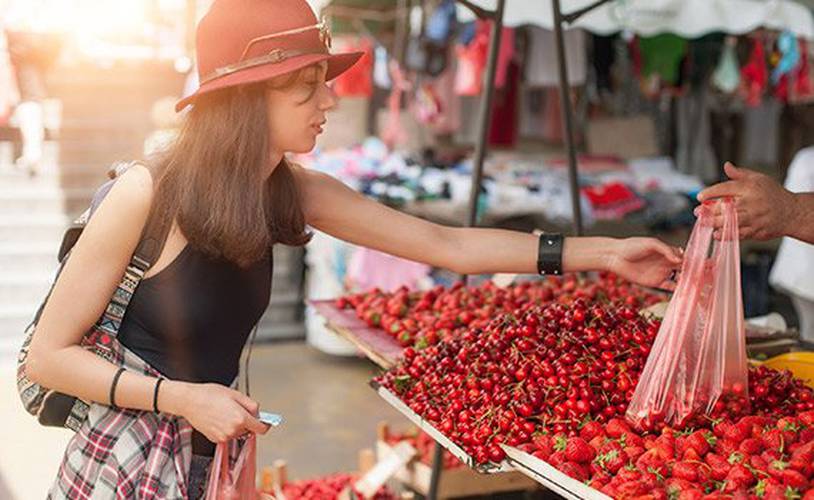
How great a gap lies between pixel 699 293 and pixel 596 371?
0.32 m

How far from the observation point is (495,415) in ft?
7.63

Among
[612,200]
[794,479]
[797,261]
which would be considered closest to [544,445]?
[794,479]

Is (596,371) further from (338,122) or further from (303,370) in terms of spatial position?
(338,122)

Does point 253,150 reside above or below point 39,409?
above

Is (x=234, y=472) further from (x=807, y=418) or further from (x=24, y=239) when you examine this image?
(x=24, y=239)

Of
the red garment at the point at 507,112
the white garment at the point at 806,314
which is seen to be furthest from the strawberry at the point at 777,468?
the red garment at the point at 507,112

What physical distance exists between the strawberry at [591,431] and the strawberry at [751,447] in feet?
1.03

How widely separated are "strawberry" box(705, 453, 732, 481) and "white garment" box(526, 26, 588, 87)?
6992 mm

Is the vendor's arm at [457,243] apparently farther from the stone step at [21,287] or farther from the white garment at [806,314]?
the stone step at [21,287]

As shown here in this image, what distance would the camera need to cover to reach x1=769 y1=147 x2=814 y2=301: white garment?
18.4 feet

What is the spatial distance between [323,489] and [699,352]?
2.21 meters

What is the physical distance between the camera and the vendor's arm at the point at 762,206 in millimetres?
2398

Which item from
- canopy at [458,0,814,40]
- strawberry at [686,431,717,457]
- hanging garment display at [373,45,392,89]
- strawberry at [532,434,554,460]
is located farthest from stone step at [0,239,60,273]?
strawberry at [686,431,717,457]

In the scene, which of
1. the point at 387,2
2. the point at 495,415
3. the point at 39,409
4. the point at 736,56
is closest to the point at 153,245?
the point at 39,409
